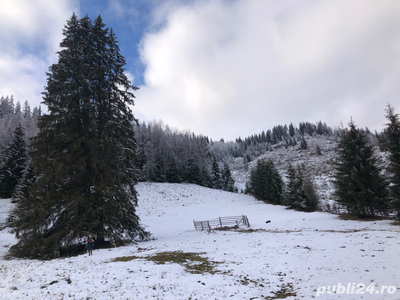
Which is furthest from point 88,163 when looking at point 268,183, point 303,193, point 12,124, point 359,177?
point 12,124

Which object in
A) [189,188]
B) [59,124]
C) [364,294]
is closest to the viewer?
[364,294]

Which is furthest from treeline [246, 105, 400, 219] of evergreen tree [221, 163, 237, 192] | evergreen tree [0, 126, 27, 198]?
evergreen tree [221, 163, 237, 192]

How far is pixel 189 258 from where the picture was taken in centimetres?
1152

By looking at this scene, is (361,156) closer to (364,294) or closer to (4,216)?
(364,294)

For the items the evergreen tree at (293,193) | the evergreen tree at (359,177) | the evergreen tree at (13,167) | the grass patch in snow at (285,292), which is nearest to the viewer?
the grass patch in snow at (285,292)

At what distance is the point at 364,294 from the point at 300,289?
1.69 meters

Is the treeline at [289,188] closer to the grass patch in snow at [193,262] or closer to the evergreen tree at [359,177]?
the evergreen tree at [359,177]

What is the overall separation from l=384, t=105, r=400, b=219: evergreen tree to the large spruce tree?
75.6 ft

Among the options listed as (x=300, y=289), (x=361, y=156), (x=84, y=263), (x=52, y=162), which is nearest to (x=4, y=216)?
(x=52, y=162)

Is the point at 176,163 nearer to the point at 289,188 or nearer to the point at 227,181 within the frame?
the point at 227,181

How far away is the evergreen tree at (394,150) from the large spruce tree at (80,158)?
23.0m

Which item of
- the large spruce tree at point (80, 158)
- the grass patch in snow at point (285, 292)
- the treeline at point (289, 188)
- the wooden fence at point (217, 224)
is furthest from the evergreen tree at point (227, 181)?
the grass patch in snow at point (285, 292)

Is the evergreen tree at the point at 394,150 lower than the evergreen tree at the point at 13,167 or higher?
lower

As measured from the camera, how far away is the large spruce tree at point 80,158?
14094mm
